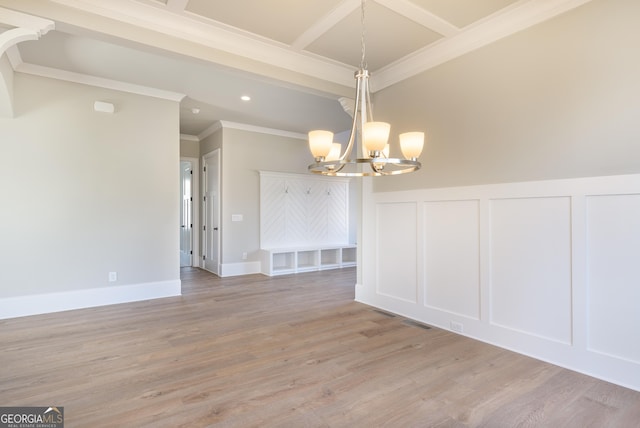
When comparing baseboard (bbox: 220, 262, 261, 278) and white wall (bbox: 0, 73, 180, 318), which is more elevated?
white wall (bbox: 0, 73, 180, 318)

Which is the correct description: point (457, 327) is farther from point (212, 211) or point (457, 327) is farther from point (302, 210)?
point (212, 211)

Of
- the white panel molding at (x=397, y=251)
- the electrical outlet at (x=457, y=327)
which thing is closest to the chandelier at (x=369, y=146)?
the white panel molding at (x=397, y=251)

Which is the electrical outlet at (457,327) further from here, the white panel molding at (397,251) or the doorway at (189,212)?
the doorway at (189,212)

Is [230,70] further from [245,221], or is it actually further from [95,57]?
[245,221]

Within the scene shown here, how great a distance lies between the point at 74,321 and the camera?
11.9 ft

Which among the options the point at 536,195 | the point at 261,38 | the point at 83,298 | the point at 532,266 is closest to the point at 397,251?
the point at 532,266

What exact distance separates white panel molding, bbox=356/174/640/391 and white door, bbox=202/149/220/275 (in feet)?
14.4

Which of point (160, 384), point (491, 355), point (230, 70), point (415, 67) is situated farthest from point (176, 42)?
point (491, 355)

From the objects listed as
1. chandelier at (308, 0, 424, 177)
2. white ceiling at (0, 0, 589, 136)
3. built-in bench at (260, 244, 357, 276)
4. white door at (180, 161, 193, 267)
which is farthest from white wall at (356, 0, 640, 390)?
white door at (180, 161, 193, 267)

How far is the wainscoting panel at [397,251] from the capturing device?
3721 mm

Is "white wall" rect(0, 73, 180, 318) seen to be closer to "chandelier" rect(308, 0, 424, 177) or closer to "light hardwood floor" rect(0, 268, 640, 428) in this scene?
"light hardwood floor" rect(0, 268, 640, 428)

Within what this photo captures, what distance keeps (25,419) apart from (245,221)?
15.1 feet

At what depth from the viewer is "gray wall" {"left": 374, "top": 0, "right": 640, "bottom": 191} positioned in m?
2.29

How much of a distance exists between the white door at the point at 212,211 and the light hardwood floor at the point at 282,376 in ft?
8.83
